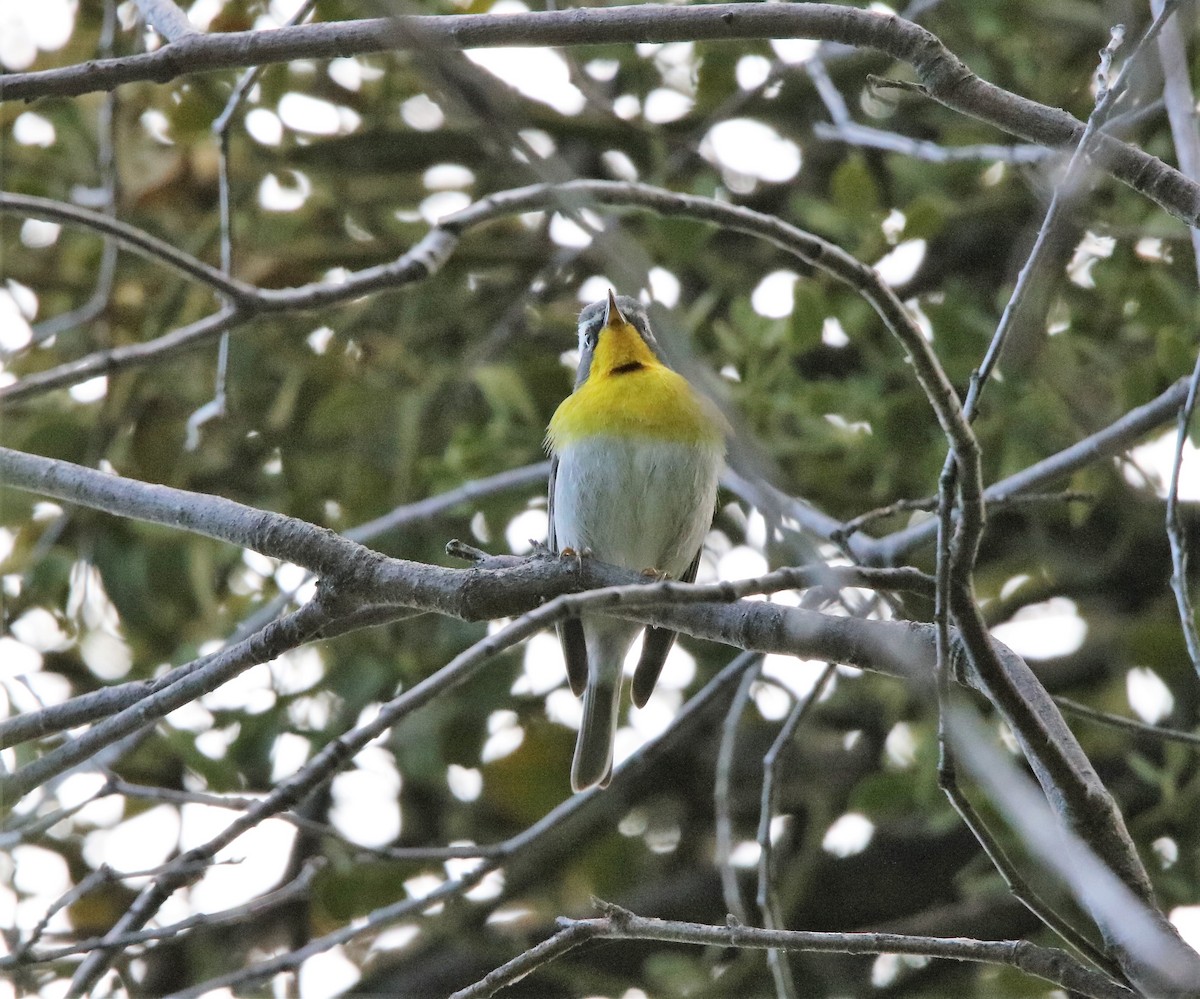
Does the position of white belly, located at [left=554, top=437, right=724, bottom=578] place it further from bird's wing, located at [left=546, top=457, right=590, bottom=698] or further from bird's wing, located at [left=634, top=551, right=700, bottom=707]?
bird's wing, located at [left=634, top=551, right=700, bottom=707]

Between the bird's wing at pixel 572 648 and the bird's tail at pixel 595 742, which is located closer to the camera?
the bird's tail at pixel 595 742

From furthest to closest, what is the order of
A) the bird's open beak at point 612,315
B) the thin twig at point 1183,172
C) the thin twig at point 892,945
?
the bird's open beak at point 612,315 → the thin twig at point 1183,172 → the thin twig at point 892,945

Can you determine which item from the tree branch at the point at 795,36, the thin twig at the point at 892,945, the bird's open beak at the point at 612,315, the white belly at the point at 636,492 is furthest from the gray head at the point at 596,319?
the thin twig at the point at 892,945

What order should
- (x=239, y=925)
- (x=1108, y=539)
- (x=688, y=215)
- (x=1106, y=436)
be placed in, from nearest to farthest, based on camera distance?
(x=688, y=215) < (x=1106, y=436) < (x=1108, y=539) < (x=239, y=925)

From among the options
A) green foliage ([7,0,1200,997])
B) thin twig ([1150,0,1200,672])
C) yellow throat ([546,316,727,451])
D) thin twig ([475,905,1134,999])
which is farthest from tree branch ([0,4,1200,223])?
yellow throat ([546,316,727,451])

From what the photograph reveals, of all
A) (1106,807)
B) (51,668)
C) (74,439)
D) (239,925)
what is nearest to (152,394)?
(74,439)

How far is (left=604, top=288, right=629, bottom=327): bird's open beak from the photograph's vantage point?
3760 mm

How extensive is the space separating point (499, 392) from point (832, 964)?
5.90 ft

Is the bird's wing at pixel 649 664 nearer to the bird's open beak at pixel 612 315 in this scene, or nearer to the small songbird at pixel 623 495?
the small songbird at pixel 623 495

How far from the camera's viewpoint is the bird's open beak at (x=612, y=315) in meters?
3.76

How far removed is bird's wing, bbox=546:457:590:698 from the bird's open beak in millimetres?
524

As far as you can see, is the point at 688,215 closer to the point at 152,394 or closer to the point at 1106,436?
the point at 1106,436

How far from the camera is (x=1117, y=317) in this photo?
331cm

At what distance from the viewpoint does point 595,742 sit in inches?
131
